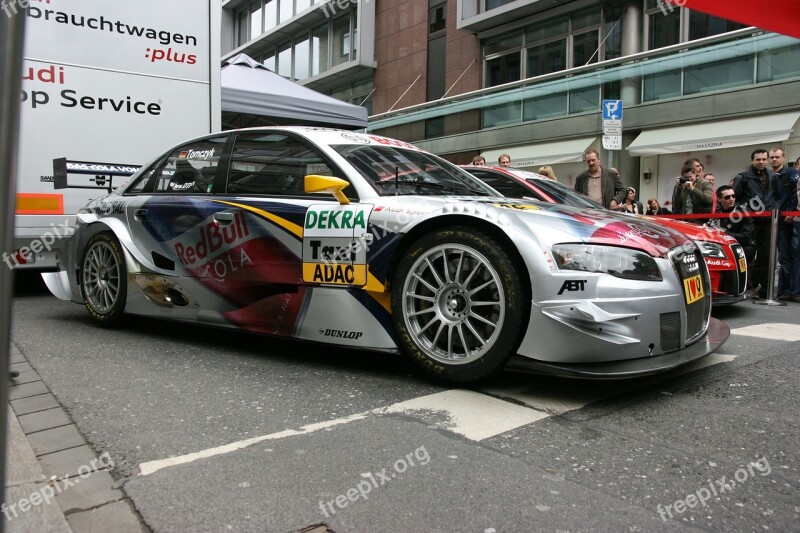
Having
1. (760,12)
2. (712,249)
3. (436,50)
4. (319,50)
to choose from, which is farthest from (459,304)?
(319,50)

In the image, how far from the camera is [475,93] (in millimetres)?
20578

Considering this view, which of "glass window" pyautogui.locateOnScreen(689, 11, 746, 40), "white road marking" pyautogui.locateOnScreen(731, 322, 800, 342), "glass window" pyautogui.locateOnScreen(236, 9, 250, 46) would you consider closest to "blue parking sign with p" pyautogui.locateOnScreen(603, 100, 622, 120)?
"white road marking" pyautogui.locateOnScreen(731, 322, 800, 342)

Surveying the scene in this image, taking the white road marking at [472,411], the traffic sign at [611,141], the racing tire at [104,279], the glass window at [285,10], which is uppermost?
the glass window at [285,10]

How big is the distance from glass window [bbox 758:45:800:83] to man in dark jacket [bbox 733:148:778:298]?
681 cm

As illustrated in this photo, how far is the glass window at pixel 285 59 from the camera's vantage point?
32.0 metres

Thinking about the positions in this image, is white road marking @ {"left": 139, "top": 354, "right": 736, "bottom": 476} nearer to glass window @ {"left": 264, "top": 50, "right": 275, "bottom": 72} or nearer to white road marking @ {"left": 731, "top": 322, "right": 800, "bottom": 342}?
white road marking @ {"left": 731, "top": 322, "right": 800, "bottom": 342}

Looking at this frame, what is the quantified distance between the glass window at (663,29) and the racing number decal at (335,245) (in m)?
15.8

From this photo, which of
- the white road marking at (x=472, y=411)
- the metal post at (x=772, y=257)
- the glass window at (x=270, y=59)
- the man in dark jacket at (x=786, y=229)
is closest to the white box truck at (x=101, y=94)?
the white road marking at (x=472, y=411)

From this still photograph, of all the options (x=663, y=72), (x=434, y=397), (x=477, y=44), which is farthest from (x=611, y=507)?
(x=477, y=44)

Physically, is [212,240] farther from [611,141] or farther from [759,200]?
[611,141]

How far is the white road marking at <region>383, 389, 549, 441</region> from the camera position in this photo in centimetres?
266

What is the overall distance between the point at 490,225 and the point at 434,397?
88cm

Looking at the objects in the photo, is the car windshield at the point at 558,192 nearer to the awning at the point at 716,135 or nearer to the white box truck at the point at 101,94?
the white box truck at the point at 101,94

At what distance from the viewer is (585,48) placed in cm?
1866
